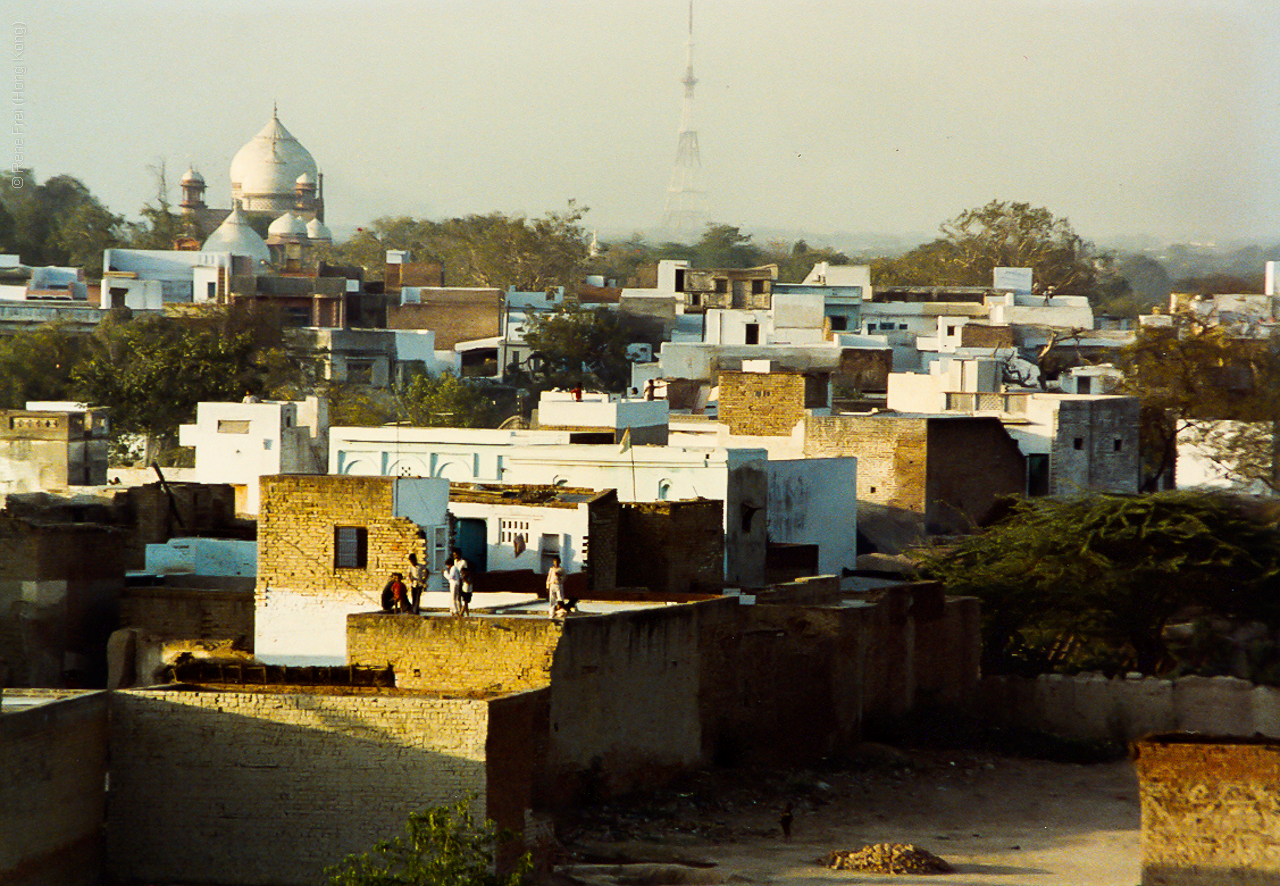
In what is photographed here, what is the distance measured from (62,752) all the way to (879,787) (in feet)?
30.0

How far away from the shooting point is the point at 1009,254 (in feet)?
292

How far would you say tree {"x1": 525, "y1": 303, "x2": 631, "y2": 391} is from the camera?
6122 cm

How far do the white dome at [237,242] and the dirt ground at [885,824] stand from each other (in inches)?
2709

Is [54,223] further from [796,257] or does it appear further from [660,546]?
[660,546]

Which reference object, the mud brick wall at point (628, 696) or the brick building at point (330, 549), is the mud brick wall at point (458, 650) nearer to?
the mud brick wall at point (628, 696)

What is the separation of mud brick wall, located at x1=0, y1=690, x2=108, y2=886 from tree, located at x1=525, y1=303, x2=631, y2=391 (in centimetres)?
4456

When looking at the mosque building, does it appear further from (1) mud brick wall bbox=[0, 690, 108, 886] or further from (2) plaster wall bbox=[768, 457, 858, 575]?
(1) mud brick wall bbox=[0, 690, 108, 886]

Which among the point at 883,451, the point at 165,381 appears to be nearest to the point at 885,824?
the point at 883,451

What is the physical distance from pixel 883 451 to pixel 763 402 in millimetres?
2417

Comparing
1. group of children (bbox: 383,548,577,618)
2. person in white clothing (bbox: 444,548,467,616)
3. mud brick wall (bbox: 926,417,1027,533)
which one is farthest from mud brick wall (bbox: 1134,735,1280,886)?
mud brick wall (bbox: 926,417,1027,533)

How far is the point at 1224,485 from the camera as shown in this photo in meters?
38.5

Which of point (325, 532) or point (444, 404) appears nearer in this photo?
point (325, 532)

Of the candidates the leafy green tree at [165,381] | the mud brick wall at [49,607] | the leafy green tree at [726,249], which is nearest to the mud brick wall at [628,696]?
the mud brick wall at [49,607]

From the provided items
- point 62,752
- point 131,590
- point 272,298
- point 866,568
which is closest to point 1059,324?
point 272,298
